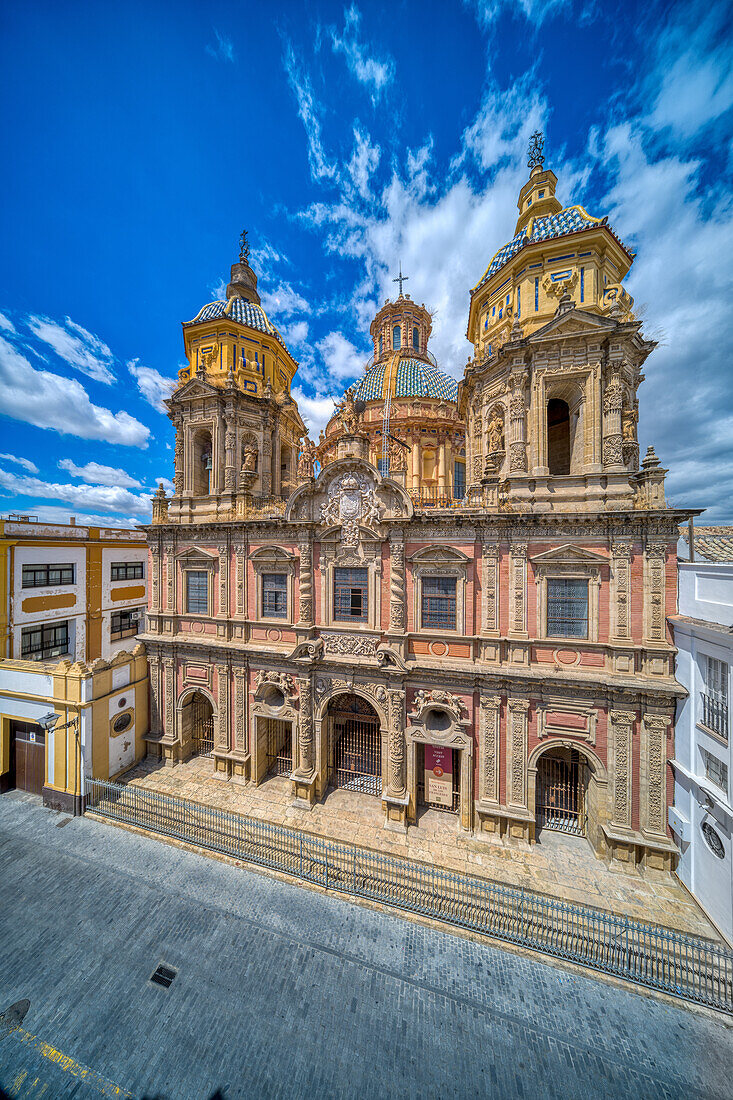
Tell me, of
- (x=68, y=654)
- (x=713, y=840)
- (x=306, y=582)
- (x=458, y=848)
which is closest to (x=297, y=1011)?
(x=458, y=848)

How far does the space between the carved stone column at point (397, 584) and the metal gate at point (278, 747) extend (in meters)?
8.50

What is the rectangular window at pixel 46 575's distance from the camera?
22641mm

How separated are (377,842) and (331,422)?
26.5 metres

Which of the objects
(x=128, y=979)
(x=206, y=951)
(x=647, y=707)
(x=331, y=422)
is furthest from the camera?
(x=331, y=422)

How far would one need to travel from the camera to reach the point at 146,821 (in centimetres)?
1490

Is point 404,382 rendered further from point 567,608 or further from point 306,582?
point 567,608

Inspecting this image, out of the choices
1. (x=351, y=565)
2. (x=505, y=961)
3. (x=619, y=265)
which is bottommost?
(x=505, y=961)

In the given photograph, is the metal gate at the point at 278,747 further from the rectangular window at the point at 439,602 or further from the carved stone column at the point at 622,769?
the carved stone column at the point at 622,769

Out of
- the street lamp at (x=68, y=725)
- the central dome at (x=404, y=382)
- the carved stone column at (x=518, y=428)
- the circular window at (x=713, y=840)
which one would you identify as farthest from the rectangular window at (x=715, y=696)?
the street lamp at (x=68, y=725)

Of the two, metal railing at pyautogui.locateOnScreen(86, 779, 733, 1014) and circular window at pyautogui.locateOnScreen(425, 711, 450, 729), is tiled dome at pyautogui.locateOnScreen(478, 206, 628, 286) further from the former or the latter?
metal railing at pyautogui.locateOnScreen(86, 779, 733, 1014)

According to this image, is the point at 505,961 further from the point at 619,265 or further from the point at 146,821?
the point at 619,265

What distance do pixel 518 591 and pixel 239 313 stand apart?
73.5ft

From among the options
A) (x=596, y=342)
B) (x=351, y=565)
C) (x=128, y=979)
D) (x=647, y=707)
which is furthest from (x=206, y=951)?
(x=596, y=342)

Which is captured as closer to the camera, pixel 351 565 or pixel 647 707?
pixel 647 707
